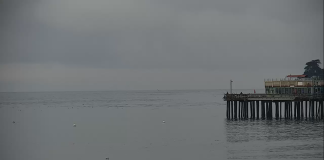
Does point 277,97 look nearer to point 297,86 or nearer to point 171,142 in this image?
point 297,86

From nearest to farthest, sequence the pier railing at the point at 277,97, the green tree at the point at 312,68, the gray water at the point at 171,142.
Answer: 1. the gray water at the point at 171,142
2. the pier railing at the point at 277,97
3. the green tree at the point at 312,68

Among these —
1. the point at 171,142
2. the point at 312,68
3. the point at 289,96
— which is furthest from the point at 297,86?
the point at 312,68

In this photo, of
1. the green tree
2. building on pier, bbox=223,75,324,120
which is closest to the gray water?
building on pier, bbox=223,75,324,120

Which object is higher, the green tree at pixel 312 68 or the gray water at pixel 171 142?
the green tree at pixel 312 68

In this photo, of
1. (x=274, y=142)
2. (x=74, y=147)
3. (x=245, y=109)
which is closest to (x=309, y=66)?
(x=245, y=109)

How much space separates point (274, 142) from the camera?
224 ft

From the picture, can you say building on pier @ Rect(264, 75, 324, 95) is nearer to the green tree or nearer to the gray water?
the gray water

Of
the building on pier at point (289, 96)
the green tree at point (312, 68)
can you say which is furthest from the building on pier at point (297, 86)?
the green tree at point (312, 68)

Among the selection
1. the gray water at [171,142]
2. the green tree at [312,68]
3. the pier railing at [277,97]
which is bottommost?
the gray water at [171,142]

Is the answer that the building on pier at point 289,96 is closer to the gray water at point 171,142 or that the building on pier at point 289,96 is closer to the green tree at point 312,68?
the gray water at point 171,142

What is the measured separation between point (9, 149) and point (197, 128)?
3364cm

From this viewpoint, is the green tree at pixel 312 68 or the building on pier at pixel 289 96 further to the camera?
the green tree at pixel 312 68

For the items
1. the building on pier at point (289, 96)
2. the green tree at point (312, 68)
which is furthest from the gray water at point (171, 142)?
the green tree at point (312, 68)

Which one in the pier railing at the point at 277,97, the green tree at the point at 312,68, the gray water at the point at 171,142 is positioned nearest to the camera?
the gray water at the point at 171,142
